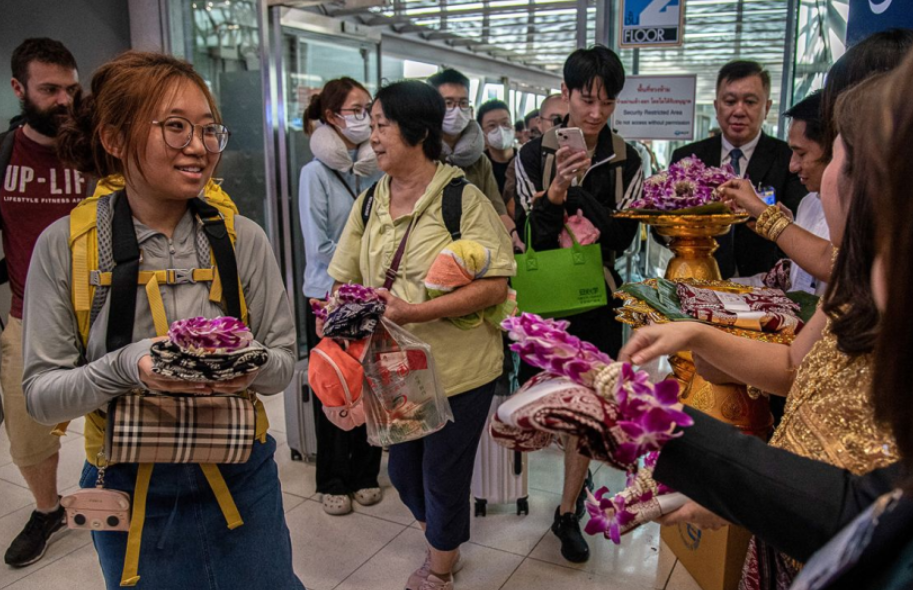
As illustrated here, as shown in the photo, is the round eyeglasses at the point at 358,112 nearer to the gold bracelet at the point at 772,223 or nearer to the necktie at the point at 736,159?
the necktie at the point at 736,159

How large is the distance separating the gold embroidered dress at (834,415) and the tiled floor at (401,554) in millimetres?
1641

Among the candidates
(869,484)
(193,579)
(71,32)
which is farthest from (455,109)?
(71,32)

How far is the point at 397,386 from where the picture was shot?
2162 millimetres

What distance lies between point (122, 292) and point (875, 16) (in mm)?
2350

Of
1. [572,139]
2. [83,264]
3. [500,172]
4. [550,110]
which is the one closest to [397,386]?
[83,264]

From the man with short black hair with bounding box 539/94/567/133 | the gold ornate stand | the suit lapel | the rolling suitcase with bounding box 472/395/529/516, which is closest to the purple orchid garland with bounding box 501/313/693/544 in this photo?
the gold ornate stand

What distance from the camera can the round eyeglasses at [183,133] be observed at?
1479mm

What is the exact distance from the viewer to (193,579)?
4.94 feet

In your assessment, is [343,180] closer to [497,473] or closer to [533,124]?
[497,473]

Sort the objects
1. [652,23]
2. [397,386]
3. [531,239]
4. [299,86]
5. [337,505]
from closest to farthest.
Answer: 1. [397,386]
2. [531,239]
3. [337,505]
4. [652,23]
5. [299,86]

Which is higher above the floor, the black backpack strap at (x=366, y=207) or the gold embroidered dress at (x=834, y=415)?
the black backpack strap at (x=366, y=207)

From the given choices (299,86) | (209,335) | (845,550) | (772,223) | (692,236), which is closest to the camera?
(845,550)

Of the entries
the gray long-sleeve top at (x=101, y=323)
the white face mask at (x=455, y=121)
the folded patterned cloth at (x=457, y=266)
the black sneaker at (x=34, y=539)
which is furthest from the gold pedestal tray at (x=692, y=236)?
the black sneaker at (x=34, y=539)

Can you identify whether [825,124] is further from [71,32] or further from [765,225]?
[71,32]
